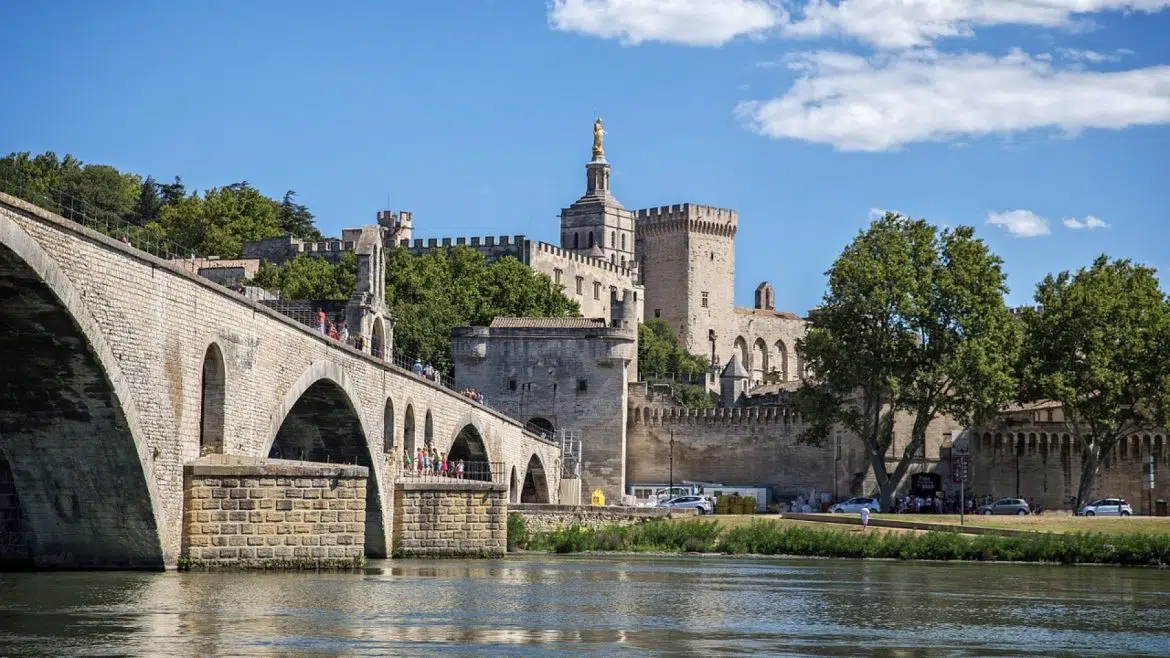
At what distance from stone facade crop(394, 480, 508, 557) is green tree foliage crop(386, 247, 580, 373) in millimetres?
44521

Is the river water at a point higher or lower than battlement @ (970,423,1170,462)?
lower

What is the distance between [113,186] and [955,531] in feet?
237

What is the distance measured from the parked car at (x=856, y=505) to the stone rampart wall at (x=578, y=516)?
10.8 m

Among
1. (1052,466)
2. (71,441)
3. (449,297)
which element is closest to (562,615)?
(71,441)

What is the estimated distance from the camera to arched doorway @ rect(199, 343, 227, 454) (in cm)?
3419

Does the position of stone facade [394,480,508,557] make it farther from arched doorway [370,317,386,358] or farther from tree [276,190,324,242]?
tree [276,190,324,242]

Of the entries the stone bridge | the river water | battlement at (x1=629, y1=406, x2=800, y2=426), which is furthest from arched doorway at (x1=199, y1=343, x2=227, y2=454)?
battlement at (x1=629, y1=406, x2=800, y2=426)

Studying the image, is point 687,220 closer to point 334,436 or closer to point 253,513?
point 334,436

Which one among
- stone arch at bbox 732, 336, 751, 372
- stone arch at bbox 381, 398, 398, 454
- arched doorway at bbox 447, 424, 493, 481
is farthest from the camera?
stone arch at bbox 732, 336, 751, 372

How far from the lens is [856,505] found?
73.8m

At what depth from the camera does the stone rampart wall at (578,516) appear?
5969 cm

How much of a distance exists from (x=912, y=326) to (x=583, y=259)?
55710 millimetres

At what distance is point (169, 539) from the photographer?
31469 millimetres

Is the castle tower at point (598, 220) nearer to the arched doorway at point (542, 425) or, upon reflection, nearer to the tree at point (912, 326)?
the arched doorway at point (542, 425)
